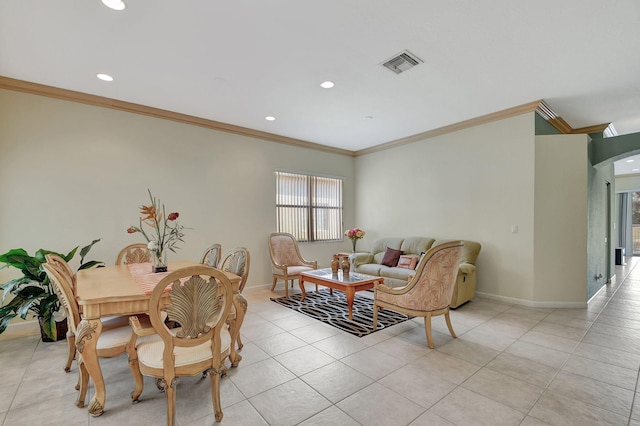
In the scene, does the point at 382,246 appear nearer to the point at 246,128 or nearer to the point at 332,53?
the point at 246,128

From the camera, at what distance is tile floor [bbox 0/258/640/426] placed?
1.95 m

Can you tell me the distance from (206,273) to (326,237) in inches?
198

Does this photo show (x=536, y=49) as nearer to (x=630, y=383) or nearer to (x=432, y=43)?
(x=432, y=43)

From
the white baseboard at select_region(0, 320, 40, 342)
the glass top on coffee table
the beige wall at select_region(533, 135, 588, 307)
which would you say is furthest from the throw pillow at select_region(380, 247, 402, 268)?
the white baseboard at select_region(0, 320, 40, 342)

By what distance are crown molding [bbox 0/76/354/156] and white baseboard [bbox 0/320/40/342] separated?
2.84m

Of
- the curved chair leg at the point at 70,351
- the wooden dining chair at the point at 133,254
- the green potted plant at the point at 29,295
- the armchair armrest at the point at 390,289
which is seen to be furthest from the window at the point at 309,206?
the curved chair leg at the point at 70,351

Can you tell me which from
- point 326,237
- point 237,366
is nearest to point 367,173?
point 326,237

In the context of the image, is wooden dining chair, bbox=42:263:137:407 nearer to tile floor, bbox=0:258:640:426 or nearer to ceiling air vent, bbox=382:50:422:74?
tile floor, bbox=0:258:640:426

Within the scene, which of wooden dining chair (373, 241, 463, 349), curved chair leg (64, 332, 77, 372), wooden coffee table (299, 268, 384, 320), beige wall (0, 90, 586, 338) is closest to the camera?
curved chair leg (64, 332, 77, 372)

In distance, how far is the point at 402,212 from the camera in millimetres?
6027

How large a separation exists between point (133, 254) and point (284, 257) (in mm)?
2518

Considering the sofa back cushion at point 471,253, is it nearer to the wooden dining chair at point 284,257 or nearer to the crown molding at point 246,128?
the crown molding at point 246,128

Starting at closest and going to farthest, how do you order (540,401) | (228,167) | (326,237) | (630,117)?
(540,401), (630,117), (228,167), (326,237)

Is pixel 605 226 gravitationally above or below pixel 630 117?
below
